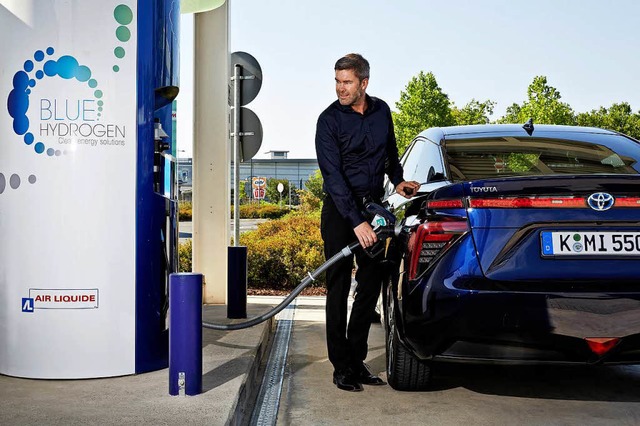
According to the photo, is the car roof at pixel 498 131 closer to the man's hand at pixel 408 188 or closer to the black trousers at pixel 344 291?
the man's hand at pixel 408 188

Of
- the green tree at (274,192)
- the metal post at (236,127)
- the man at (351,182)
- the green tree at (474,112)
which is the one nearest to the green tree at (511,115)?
the green tree at (474,112)

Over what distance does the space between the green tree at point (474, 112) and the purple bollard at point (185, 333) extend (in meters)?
51.3

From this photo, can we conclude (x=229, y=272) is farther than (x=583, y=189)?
Yes

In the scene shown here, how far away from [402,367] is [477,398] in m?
0.47

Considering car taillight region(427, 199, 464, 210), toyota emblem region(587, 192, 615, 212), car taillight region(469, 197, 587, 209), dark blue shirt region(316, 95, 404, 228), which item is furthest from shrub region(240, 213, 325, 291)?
toyota emblem region(587, 192, 615, 212)

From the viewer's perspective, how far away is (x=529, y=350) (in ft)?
13.5

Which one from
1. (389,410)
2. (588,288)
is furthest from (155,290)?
(588,288)

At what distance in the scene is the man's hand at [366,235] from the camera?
4668 millimetres

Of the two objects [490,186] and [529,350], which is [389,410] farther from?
[490,186]

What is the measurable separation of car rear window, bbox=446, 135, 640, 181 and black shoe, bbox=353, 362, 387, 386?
1388 mm

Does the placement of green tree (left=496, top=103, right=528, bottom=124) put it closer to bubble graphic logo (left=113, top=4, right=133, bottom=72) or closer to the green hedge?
the green hedge

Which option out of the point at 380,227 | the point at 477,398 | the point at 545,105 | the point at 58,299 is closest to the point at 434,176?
the point at 380,227

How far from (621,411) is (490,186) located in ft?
4.85

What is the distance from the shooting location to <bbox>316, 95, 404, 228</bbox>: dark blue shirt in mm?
4957
